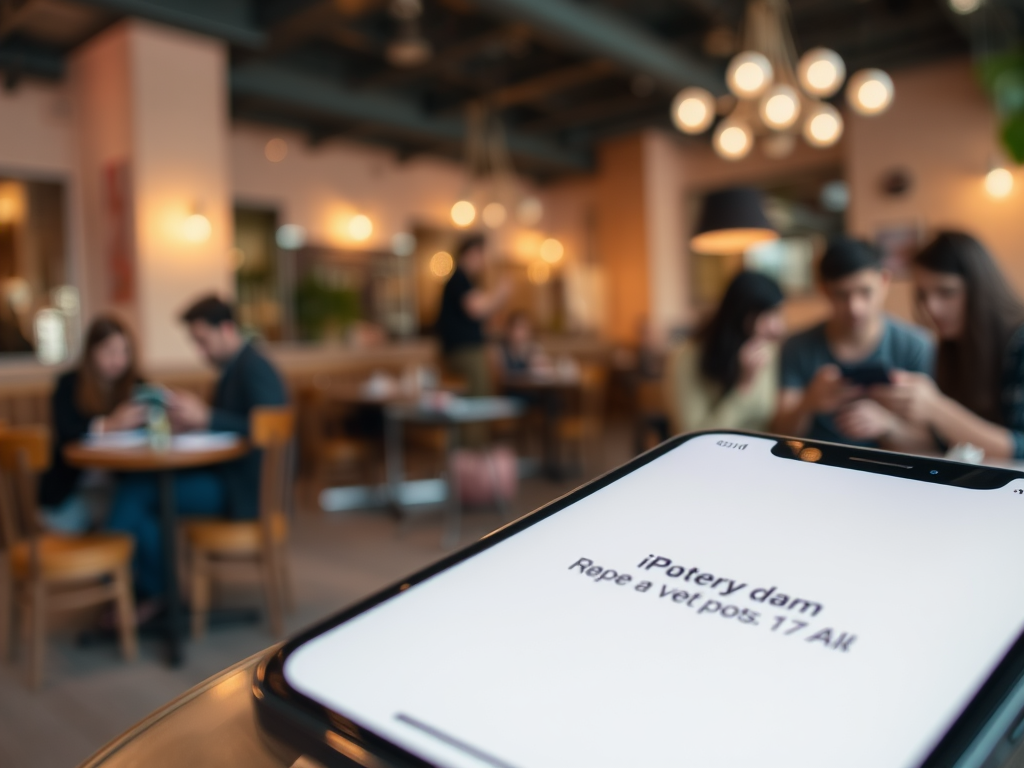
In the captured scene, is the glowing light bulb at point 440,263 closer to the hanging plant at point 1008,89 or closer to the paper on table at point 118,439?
the paper on table at point 118,439

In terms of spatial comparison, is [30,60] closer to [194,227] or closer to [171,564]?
[194,227]

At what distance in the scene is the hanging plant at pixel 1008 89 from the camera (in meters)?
0.35

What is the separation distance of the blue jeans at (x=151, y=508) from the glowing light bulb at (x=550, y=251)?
779 cm

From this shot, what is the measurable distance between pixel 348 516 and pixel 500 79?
4.65 m

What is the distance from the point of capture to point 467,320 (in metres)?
5.18

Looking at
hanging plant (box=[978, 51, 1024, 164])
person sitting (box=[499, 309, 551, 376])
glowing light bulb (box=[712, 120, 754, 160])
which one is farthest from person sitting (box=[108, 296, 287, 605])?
person sitting (box=[499, 309, 551, 376])

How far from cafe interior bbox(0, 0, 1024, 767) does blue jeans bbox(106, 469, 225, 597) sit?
0.22 ft

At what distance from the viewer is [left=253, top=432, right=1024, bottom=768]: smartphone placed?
0.36 meters

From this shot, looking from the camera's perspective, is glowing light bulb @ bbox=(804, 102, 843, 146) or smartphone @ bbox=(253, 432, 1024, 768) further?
glowing light bulb @ bbox=(804, 102, 843, 146)

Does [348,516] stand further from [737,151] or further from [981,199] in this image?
[981,199]

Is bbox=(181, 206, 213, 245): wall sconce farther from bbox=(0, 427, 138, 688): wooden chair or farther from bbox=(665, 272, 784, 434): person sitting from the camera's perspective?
bbox=(665, 272, 784, 434): person sitting

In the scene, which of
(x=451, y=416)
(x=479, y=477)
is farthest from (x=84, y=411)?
(x=479, y=477)

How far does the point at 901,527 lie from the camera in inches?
18.2

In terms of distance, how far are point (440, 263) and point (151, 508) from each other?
262 inches
